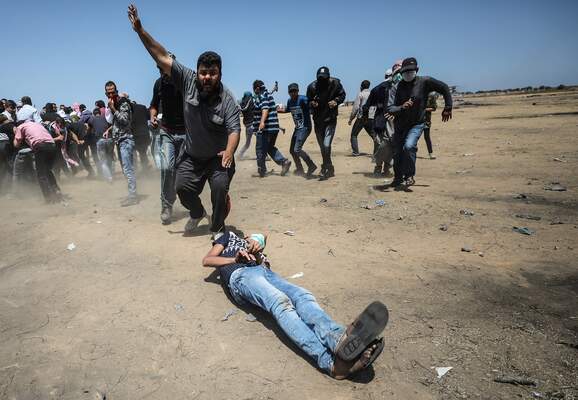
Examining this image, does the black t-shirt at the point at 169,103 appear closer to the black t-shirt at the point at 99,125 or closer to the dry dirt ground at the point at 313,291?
the dry dirt ground at the point at 313,291

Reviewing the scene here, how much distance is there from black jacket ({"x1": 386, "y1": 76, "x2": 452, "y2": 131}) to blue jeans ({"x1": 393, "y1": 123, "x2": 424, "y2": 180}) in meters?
0.10

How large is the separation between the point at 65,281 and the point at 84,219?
95.5 inches

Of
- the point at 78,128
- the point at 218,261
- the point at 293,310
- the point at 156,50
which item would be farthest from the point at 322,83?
the point at 78,128

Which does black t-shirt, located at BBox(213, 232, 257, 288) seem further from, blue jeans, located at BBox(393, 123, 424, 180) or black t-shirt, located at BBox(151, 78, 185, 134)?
blue jeans, located at BBox(393, 123, 424, 180)

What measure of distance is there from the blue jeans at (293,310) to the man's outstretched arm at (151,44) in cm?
222

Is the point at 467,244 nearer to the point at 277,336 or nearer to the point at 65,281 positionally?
the point at 277,336

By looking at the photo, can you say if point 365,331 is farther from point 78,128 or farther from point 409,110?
point 78,128

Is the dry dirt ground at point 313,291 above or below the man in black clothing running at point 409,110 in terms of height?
below

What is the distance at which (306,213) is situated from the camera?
541 centimetres

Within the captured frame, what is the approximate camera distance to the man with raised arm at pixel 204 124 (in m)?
3.66

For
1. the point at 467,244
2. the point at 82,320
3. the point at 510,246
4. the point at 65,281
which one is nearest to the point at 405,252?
the point at 467,244

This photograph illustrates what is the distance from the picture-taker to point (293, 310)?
2520mm

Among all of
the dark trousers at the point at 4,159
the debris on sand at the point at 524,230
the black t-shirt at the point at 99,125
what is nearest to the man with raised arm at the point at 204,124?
the debris on sand at the point at 524,230

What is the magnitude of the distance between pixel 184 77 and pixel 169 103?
4.04 feet
